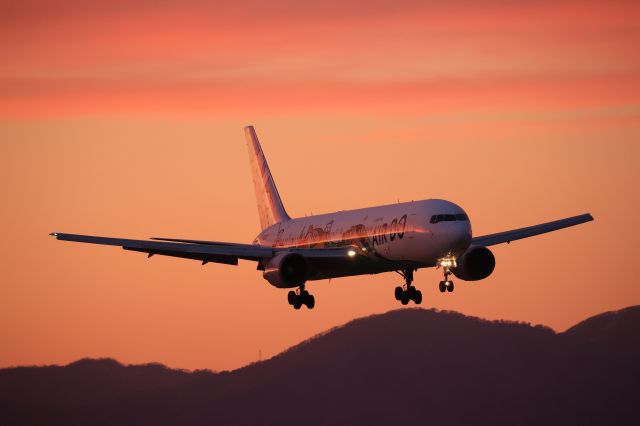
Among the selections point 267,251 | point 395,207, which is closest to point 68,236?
point 267,251

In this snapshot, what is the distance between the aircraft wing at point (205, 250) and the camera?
77.8 meters

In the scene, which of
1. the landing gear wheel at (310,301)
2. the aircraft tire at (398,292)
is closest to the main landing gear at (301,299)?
the landing gear wheel at (310,301)

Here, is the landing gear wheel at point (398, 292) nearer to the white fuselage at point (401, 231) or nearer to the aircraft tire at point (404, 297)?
the aircraft tire at point (404, 297)

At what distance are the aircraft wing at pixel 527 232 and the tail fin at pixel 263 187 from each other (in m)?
18.2

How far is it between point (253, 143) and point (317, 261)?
29.2m

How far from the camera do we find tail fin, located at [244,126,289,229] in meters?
99.8

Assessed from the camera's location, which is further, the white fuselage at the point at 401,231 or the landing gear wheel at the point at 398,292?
the landing gear wheel at the point at 398,292

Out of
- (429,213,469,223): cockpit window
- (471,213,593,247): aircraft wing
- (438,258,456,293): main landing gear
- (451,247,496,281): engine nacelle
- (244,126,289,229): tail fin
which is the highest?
(244,126,289,229): tail fin

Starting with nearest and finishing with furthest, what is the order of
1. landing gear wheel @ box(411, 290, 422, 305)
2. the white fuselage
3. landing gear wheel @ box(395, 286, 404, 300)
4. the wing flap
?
the white fuselage → the wing flap → landing gear wheel @ box(411, 290, 422, 305) → landing gear wheel @ box(395, 286, 404, 300)

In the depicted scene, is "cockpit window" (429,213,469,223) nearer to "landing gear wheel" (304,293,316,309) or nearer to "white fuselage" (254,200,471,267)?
"white fuselage" (254,200,471,267)

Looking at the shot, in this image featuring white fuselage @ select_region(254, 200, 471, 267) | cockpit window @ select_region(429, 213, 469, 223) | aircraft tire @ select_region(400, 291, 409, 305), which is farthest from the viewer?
aircraft tire @ select_region(400, 291, 409, 305)

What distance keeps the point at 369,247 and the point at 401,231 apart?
3.76 m

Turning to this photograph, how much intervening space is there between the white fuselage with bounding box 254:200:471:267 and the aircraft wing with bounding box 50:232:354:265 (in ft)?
5.47

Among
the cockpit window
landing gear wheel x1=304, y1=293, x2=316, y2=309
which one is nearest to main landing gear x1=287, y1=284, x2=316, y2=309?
landing gear wheel x1=304, y1=293, x2=316, y2=309
